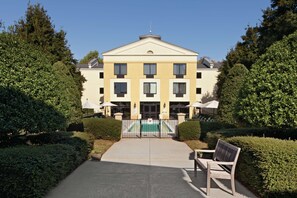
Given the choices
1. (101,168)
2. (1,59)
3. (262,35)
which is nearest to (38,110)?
(1,59)

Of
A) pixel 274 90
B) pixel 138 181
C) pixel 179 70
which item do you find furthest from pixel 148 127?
pixel 274 90

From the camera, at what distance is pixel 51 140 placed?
7.21 metres

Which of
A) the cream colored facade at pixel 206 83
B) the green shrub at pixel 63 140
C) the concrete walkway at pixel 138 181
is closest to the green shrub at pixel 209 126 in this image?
the concrete walkway at pixel 138 181

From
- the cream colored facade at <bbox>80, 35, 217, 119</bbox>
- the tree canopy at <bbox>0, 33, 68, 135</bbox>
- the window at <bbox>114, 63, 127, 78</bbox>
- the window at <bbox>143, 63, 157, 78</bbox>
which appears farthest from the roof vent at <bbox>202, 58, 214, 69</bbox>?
the tree canopy at <bbox>0, 33, 68, 135</bbox>

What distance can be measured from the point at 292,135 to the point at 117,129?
8881 millimetres

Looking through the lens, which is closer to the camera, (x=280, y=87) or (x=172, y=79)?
(x=280, y=87)

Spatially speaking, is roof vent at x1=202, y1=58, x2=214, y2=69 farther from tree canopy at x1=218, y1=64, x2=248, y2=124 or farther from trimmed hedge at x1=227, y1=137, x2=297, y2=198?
trimmed hedge at x1=227, y1=137, x2=297, y2=198

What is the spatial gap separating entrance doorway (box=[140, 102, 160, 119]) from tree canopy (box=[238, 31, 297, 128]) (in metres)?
26.9

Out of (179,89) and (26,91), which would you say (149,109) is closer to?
(179,89)

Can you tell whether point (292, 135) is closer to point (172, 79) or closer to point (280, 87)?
point (280, 87)

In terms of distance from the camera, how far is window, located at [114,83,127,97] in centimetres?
3319

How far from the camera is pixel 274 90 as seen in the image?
5977mm

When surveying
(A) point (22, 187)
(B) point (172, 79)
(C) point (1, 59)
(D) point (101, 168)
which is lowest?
(D) point (101, 168)

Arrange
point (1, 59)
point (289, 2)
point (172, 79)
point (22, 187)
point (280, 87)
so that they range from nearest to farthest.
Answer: point (22, 187) → point (1, 59) → point (280, 87) → point (289, 2) → point (172, 79)
